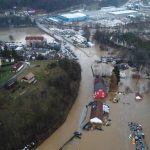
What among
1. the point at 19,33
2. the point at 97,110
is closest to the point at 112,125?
the point at 97,110

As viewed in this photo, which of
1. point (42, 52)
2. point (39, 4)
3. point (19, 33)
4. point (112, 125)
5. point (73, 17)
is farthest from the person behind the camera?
point (39, 4)

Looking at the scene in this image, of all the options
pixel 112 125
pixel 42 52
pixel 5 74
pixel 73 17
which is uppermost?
pixel 5 74

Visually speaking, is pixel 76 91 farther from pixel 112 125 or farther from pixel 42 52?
pixel 42 52

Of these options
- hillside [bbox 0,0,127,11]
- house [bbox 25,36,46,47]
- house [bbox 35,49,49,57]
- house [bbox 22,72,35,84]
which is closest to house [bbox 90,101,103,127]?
house [bbox 22,72,35,84]

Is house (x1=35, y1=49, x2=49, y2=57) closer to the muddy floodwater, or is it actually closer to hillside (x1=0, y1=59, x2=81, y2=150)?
the muddy floodwater

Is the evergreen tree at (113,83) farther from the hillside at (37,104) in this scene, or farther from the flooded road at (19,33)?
the flooded road at (19,33)

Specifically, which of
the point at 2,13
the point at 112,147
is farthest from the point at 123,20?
the point at 112,147

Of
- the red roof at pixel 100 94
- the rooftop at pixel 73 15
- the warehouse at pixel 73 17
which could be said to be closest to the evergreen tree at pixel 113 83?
the red roof at pixel 100 94
